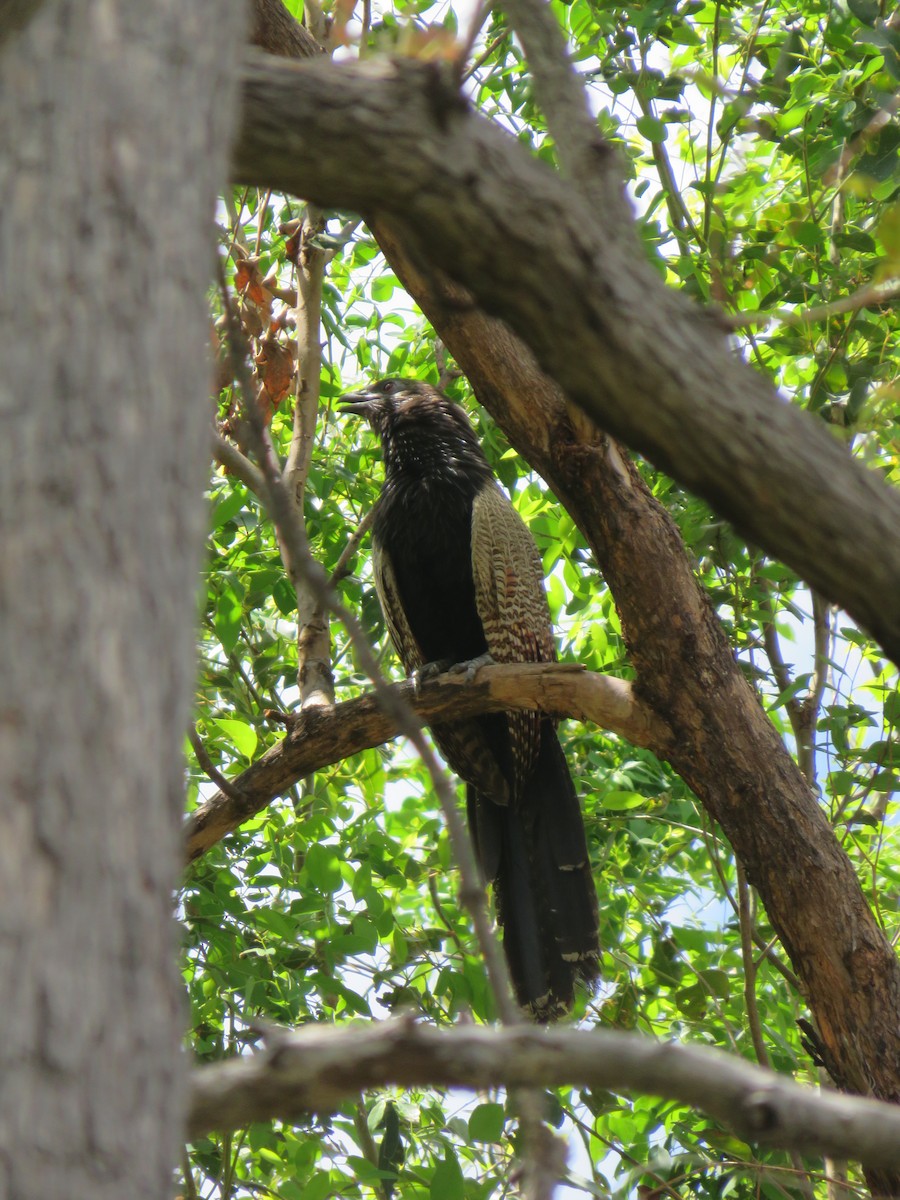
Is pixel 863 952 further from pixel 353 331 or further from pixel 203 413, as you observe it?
pixel 353 331

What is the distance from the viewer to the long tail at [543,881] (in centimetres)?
402

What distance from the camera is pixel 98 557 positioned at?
2.90ft

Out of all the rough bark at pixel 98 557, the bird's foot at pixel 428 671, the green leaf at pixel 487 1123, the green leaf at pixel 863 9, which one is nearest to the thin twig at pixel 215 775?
the bird's foot at pixel 428 671

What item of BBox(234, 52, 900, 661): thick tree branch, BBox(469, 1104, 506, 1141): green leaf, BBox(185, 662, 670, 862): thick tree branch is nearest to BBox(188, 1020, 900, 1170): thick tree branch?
BBox(234, 52, 900, 661): thick tree branch

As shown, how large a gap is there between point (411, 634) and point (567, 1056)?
12.4 ft

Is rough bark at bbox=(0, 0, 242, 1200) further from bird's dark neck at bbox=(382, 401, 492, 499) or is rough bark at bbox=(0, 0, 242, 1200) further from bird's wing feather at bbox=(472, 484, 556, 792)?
bird's dark neck at bbox=(382, 401, 492, 499)

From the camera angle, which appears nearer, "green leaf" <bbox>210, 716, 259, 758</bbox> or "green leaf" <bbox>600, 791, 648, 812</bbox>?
"green leaf" <bbox>210, 716, 259, 758</bbox>

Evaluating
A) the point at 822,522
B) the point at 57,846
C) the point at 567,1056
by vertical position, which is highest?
the point at 822,522

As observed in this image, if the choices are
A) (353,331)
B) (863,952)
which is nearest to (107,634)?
(863,952)

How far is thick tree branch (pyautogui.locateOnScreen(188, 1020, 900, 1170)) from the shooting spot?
1.05 m

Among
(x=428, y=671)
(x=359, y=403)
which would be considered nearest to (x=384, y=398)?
(x=359, y=403)

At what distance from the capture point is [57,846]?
0.82 meters

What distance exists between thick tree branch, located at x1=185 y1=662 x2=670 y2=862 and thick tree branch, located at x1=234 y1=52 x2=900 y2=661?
2035 millimetres

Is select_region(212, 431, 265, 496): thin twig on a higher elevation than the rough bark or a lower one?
higher
